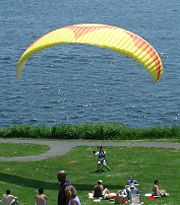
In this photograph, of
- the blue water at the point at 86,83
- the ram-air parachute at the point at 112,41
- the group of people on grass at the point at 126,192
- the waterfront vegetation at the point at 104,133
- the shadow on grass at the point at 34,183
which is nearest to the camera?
the ram-air parachute at the point at 112,41

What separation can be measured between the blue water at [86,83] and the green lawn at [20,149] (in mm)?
20352

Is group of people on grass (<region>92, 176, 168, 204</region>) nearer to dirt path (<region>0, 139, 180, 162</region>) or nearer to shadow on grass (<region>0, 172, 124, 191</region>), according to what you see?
shadow on grass (<region>0, 172, 124, 191</region>)

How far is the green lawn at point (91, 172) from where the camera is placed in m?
30.1

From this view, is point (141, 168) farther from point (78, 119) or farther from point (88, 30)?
point (78, 119)

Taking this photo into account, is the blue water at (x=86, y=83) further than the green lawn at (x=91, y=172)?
Yes

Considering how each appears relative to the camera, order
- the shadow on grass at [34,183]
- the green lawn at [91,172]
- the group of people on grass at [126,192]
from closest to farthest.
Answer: the group of people on grass at [126,192] → the green lawn at [91,172] → the shadow on grass at [34,183]

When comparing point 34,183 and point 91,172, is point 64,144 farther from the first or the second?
point 34,183

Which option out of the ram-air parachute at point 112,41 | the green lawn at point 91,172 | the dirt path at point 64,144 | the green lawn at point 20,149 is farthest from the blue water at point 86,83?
the ram-air parachute at point 112,41

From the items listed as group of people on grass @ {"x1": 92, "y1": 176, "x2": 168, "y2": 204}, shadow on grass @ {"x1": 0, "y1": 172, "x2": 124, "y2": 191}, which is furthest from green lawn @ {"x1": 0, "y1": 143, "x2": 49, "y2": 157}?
group of people on grass @ {"x1": 92, "y1": 176, "x2": 168, "y2": 204}

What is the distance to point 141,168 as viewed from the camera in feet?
118

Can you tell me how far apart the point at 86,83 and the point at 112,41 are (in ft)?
173

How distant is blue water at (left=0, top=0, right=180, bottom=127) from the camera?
6906 centimetres

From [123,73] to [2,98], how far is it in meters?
17.5

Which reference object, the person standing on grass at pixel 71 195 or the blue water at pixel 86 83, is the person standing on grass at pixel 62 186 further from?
the blue water at pixel 86 83
